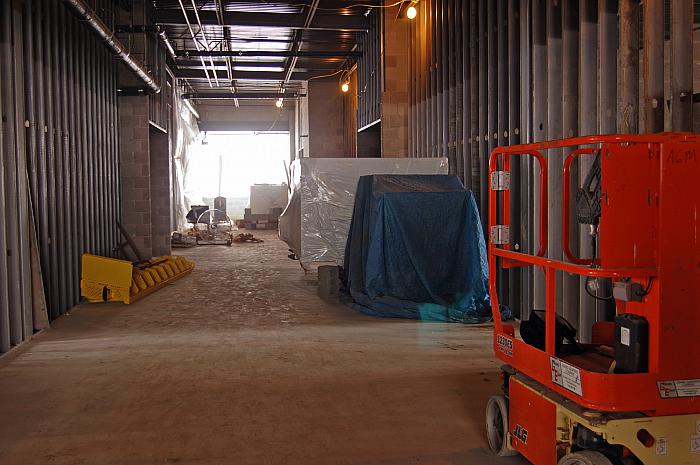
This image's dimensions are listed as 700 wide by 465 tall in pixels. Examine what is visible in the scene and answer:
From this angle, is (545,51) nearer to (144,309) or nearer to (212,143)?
(144,309)

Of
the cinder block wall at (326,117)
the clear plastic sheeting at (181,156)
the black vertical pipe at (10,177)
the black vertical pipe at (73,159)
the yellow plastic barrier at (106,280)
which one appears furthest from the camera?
the cinder block wall at (326,117)

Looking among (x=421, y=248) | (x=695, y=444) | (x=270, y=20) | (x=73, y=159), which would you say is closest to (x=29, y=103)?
(x=73, y=159)

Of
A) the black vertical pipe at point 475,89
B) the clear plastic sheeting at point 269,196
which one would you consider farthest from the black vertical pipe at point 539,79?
the clear plastic sheeting at point 269,196

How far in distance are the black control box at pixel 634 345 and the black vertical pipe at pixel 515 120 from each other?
491 cm

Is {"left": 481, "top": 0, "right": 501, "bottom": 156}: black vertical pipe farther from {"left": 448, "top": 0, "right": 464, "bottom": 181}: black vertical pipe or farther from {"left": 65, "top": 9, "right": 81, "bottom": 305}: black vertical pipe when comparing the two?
{"left": 65, "top": 9, "right": 81, "bottom": 305}: black vertical pipe

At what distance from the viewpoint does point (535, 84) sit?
735 centimetres

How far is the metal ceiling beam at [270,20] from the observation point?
13.9m

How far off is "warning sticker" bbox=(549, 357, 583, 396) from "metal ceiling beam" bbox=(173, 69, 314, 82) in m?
18.1

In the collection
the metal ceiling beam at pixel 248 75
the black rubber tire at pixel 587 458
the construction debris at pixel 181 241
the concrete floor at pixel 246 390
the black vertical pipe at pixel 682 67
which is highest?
the metal ceiling beam at pixel 248 75

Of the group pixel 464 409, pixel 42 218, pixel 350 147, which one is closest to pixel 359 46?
pixel 350 147

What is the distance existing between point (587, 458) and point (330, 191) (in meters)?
7.27

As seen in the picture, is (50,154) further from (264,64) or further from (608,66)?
(264,64)

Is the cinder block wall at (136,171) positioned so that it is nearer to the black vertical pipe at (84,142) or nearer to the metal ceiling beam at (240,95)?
the black vertical pipe at (84,142)

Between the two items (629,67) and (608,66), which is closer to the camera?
(629,67)
